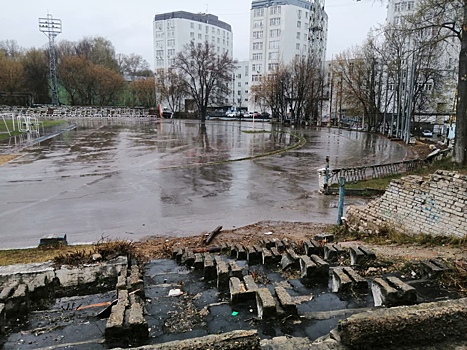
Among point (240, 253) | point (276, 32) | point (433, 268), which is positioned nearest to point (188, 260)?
point (240, 253)

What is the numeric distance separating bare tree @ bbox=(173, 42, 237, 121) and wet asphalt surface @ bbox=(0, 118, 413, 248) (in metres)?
42.9

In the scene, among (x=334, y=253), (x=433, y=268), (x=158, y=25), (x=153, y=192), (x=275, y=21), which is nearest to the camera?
(x=433, y=268)

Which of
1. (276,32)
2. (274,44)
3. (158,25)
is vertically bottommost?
(274,44)

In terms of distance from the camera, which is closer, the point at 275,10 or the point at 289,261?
the point at 289,261

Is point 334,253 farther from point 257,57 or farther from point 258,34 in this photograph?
point 258,34

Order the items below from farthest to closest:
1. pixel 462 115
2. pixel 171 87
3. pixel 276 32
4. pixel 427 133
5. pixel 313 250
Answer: pixel 276 32
pixel 171 87
pixel 427 133
pixel 462 115
pixel 313 250

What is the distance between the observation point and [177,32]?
92938 millimetres

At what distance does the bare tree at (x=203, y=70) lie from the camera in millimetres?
64500

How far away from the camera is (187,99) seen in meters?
80.7

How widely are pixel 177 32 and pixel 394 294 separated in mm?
98620

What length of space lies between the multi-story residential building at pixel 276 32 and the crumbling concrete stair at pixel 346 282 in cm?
7576

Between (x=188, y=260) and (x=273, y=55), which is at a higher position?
(x=273, y=55)

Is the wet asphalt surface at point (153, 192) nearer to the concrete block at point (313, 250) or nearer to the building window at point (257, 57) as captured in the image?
the concrete block at point (313, 250)

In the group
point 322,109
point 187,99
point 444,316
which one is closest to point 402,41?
point 322,109
